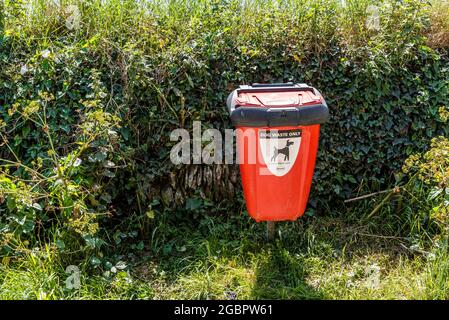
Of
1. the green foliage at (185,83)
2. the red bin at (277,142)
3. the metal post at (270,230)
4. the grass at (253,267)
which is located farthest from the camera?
the green foliage at (185,83)

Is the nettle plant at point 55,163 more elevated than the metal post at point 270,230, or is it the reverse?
the nettle plant at point 55,163

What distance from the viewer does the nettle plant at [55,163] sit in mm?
3553

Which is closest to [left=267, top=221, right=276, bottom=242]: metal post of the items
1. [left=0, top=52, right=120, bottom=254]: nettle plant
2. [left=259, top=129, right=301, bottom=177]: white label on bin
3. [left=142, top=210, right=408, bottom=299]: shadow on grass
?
[left=142, top=210, right=408, bottom=299]: shadow on grass

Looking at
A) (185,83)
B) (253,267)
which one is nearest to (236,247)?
(253,267)

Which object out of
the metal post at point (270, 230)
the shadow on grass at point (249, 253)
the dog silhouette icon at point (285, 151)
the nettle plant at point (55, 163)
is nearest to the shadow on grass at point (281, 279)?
the shadow on grass at point (249, 253)

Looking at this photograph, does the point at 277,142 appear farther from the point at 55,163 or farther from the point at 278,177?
the point at 55,163

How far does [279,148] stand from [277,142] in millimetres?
44

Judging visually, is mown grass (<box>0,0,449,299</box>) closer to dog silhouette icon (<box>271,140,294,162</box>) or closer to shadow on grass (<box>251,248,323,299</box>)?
shadow on grass (<box>251,248,323,299</box>)

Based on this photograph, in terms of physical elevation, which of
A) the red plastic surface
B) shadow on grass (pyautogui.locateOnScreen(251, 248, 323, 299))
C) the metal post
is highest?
the red plastic surface

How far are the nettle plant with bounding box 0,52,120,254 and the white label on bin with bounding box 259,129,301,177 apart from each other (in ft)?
3.32

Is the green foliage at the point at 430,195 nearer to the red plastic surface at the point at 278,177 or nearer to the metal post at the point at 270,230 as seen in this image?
the red plastic surface at the point at 278,177

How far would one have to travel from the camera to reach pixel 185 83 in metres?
4.02

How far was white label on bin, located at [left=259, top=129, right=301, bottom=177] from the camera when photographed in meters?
3.42

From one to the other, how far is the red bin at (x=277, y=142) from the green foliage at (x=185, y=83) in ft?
1.80
